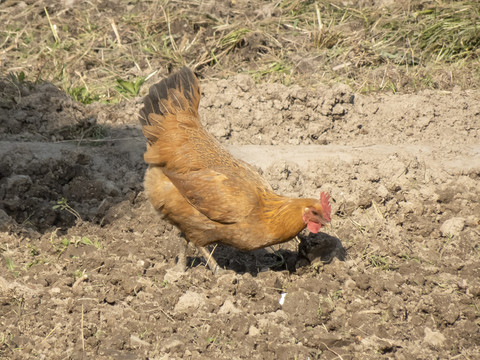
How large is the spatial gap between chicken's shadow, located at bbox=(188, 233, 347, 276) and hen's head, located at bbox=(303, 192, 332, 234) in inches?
27.4

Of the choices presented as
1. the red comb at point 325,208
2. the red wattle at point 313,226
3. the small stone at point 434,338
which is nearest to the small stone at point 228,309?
the red wattle at point 313,226

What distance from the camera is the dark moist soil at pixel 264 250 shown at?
414 cm

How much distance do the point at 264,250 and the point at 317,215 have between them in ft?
4.04

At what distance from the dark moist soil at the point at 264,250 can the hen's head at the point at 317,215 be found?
2.30 feet

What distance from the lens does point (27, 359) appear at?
12.2 feet

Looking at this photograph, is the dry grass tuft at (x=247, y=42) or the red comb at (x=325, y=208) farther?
the dry grass tuft at (x=247, y=42)

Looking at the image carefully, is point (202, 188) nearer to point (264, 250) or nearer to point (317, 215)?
point (317, 215)

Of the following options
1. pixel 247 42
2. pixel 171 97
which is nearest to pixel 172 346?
pixel 171 97

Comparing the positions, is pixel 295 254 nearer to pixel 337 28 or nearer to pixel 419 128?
pixel 419 128

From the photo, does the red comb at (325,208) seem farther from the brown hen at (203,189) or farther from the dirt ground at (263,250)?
the dirt ground at (263,250)

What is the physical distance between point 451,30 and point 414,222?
14.3 feet

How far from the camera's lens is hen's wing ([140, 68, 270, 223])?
4453 mm

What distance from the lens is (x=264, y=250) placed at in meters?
5.36

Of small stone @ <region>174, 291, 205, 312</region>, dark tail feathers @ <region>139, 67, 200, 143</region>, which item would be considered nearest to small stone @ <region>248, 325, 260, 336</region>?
small stone @ <region>174, 291, 205, 312</region>
